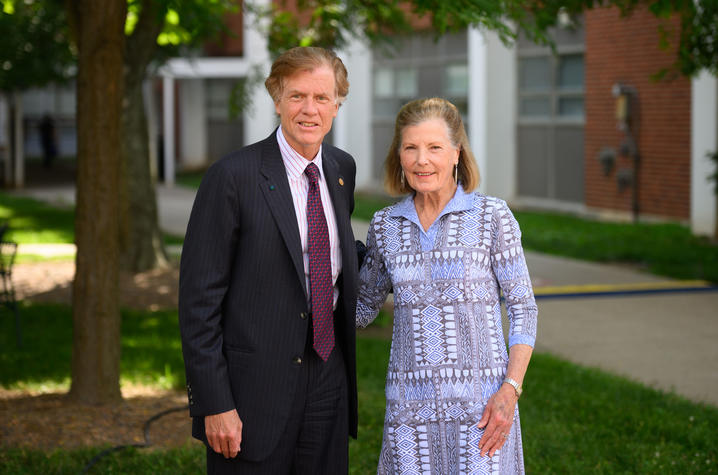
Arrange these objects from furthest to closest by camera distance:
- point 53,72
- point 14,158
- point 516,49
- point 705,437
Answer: point 14,158 < point 53,72 < point 516,49 < point 705,437

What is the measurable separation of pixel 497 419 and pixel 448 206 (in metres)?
0.67

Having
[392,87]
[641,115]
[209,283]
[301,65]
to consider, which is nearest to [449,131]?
[301,65]

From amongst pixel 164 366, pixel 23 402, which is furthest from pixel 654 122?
pixel 23 402

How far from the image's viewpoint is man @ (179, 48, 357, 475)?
2.95 m

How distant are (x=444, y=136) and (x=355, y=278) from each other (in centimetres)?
52

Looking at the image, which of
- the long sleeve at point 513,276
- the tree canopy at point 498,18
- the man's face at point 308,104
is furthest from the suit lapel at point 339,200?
the tree canopy at point 498,18

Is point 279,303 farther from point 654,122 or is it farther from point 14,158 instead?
point 14,158

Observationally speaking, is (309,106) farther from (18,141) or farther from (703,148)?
(18,141)

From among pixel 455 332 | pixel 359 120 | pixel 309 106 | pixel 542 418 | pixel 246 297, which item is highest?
pixel 359 120

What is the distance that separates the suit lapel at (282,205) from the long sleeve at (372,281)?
14.8 inches

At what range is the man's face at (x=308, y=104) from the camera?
3021mm

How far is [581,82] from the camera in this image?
17844 mm

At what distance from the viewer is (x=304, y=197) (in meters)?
3.10

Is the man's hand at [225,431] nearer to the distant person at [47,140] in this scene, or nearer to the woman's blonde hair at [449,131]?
the woman's blonde hair at [449,131]
